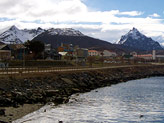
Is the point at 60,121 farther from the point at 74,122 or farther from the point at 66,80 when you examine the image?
the point at 66,80

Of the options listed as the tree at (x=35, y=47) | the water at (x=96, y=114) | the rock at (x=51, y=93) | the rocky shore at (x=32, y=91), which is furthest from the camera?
the tree at (x=35, y=47)

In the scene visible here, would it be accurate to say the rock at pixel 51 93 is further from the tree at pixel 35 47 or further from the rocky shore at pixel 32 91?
the tree at pixel 35 47

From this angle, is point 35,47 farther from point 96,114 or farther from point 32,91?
point 96,114

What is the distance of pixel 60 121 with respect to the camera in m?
27.9

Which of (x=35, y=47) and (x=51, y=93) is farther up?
(x=35, y=47)

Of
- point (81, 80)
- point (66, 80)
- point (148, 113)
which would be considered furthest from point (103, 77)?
point (148, 113)

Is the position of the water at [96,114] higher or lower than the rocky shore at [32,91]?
lower

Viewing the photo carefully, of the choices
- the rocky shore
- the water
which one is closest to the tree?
the rocky shore

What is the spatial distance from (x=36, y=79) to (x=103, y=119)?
22126 mm

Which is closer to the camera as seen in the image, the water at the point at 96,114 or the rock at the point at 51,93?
the water at the point at 96,114

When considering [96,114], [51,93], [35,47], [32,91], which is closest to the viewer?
[96,114]

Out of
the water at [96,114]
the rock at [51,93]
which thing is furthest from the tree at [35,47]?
the water at [96,114]

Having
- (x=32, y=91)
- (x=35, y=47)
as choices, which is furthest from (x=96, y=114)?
(x=35, y=47)

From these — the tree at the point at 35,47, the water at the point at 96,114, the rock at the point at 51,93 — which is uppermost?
the tree at the point at 35,47
